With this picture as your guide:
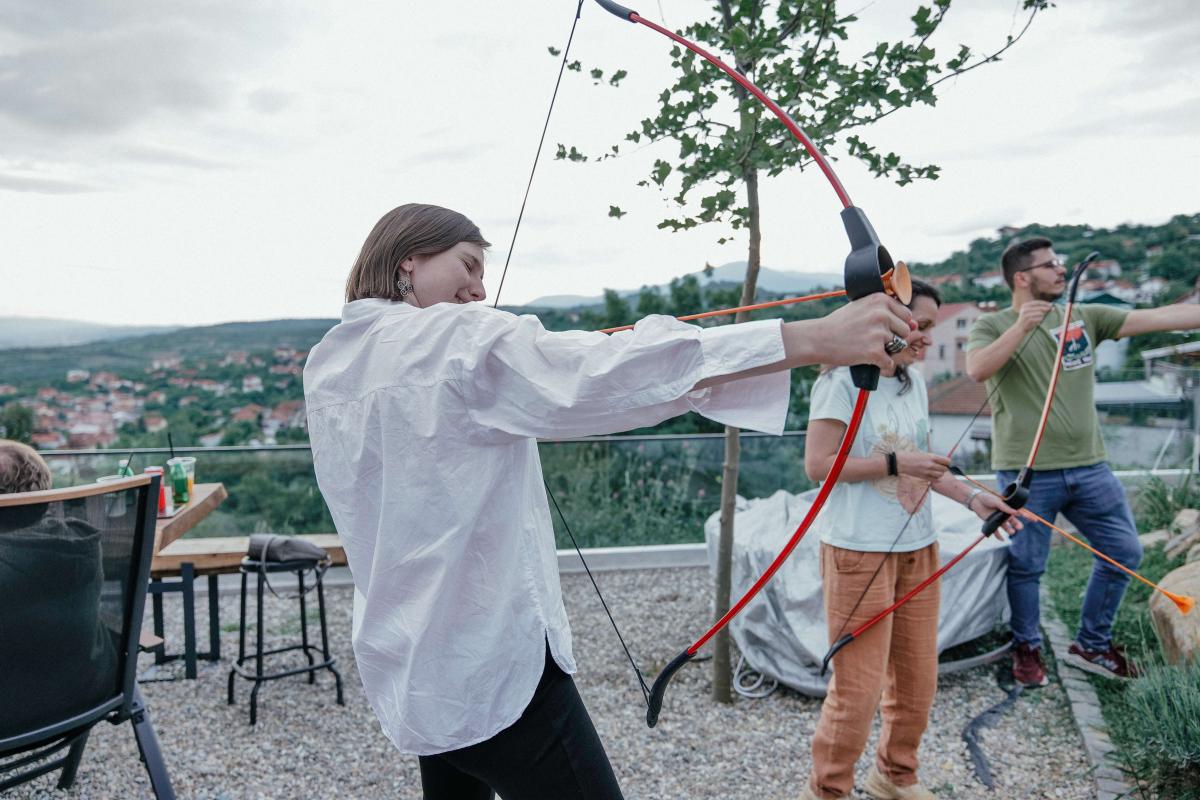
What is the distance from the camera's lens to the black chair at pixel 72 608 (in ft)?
6.27

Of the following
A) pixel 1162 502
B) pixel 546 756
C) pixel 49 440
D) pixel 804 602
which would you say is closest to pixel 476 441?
pixel 546 756

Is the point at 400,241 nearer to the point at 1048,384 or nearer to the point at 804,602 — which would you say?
the point at 804,602

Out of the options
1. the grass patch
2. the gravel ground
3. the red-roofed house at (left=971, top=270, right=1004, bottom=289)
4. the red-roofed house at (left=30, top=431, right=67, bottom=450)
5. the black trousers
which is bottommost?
the gravel ground

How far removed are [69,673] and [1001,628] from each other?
3.68m

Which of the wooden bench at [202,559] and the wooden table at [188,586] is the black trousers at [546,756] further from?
the wooden bench at [202,559]

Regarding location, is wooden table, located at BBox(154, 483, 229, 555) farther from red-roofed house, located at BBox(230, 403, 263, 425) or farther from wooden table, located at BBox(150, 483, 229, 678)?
red-roofed house, located at BBox(230, 403, 263, 425)

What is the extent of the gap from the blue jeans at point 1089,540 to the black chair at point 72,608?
3186 millimetres

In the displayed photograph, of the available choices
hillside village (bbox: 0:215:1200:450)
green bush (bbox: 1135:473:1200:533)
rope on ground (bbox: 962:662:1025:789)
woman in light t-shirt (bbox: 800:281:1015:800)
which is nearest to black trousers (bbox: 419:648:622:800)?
woman in light t-shirt (bbox: 800:281:1015:800)

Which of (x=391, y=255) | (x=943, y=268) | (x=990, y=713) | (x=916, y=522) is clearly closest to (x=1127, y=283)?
(x=943, y=268)

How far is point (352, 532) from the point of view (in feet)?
4.38

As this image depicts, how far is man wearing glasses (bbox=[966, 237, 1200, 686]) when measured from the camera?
11.5 feet

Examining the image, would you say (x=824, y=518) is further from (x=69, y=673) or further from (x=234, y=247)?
(x=234, y=247)

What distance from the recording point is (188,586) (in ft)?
Result: 12.6

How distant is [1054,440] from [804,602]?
1222 millimetres
